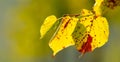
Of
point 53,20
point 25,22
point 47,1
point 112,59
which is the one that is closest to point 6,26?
point 25,22

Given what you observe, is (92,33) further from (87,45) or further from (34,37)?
(34,37)

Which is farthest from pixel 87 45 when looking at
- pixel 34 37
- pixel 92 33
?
pixel 34 37

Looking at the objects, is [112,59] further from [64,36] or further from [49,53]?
[64,36]

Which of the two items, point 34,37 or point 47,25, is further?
point 34,37

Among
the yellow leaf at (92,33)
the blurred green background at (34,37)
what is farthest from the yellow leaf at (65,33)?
the blurred green background at (34,37)

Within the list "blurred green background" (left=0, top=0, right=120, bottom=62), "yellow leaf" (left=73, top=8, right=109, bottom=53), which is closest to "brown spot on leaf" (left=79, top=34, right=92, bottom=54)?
"yellow leaf" (left=73, top=8, right=109, bottom=53)

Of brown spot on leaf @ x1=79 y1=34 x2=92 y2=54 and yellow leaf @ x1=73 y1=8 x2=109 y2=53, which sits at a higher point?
yellow leaf @ x1=73 y1=8 x2=109 y2=53

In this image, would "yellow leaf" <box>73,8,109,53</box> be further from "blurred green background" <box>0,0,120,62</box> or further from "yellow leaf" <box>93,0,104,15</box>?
"blurred green background" <box>0,0,120,62</box>
